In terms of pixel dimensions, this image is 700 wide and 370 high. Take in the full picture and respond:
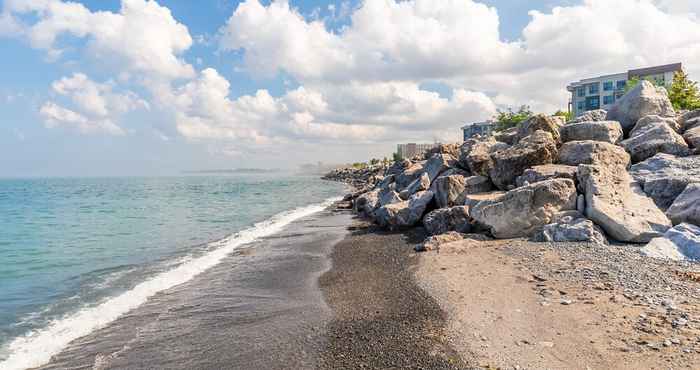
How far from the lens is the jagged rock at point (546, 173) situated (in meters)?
15.4

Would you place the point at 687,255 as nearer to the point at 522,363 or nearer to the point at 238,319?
the point at 522,363

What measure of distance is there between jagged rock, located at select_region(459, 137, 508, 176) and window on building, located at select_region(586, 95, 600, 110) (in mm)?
70414

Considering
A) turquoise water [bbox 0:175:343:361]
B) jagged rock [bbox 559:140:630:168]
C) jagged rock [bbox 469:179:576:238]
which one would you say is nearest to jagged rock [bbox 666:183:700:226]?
jagged rock [bbox 469:179:576:238]

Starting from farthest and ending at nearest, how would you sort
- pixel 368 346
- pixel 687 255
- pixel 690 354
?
pixel 687 255 → pixel 368 346 → pixel 690 354

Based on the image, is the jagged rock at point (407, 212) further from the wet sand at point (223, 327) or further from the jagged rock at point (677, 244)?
the jagged rock at point (677, 244)

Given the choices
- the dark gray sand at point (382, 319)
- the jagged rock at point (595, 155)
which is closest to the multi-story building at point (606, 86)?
the jagged rock at point (595, 155)

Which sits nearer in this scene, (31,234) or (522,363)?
(522,363)

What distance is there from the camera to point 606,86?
3063 inches

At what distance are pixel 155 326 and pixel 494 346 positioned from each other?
7814 mm

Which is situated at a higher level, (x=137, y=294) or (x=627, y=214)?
(x=627, y=214)

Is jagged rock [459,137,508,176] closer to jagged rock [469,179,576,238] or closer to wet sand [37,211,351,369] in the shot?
jagged rock [469,179,576,238]

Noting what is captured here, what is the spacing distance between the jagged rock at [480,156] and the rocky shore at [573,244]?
0.07 m

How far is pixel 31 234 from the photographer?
85.9 ft

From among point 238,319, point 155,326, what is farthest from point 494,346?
point 155,326
